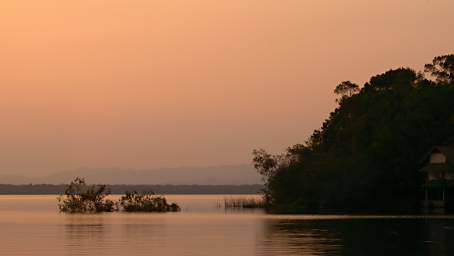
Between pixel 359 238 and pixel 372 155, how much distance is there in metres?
44.4

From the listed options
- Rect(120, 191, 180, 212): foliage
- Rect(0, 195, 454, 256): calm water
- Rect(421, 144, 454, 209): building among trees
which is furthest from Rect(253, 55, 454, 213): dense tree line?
Rect(0, 195, 454, 256): calm water

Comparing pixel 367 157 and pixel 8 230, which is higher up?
pixel 367 157

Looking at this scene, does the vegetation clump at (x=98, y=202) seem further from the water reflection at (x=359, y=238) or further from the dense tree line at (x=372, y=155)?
the water reflection at (x=359, y=238)

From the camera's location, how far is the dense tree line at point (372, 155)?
93.9m

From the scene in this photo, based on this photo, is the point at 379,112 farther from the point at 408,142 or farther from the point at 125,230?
the point at 125,230

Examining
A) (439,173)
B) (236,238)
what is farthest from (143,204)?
(236,238)

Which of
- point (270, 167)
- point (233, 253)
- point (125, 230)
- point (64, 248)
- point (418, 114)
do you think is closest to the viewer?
point (233, 253)

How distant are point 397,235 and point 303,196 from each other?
4631 cm

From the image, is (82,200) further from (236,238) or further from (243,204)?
(236,238)

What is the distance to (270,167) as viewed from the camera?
106 metres

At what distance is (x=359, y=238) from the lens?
5103cm

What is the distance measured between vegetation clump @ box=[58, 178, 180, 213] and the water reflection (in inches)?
1281

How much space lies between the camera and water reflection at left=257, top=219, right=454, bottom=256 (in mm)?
42312

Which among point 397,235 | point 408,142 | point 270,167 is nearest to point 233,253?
point 397,235
